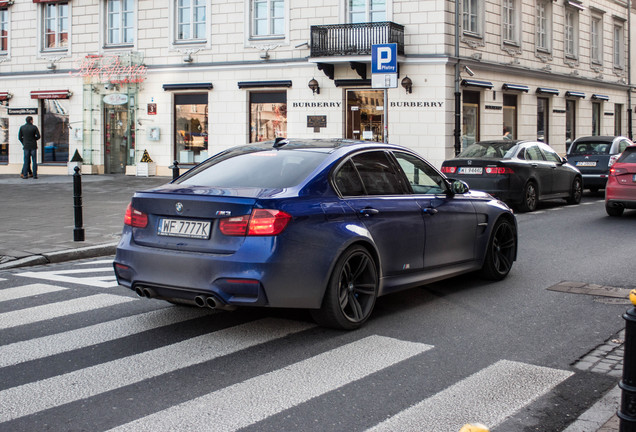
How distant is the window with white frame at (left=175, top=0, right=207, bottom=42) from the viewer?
30172mm

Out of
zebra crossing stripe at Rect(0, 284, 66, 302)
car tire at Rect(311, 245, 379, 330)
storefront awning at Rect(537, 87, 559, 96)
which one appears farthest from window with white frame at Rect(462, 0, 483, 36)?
car tire at Rect(311, 245, 379, 330)

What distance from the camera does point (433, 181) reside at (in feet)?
25.9

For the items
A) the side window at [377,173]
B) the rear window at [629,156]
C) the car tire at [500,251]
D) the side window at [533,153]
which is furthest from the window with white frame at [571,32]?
the side window at [377,173]

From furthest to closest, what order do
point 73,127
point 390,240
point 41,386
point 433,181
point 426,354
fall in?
point 73,127 < point 433,181 < point 390,240 < point 426,354 < point 41,386

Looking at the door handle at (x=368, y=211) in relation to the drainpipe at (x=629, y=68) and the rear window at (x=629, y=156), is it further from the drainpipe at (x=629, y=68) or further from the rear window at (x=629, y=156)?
the drainpipe at (x=629, y=68)

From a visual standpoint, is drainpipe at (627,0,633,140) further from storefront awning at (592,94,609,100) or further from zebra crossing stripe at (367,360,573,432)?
zebra crossing stripe at (367,360,573,432)

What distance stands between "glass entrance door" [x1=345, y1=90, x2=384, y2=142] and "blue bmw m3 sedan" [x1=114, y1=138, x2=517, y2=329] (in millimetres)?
20652

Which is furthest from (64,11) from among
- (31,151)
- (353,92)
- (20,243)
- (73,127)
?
(20,243)

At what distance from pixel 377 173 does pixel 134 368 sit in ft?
9.33

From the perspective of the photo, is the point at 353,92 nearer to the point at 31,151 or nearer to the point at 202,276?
the point at 31,151

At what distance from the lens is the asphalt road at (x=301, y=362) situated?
4512 millimetres

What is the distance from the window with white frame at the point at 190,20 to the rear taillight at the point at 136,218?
80.5 feet

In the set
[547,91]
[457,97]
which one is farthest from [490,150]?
[547,91]

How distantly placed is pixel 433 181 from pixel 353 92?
20725mm
